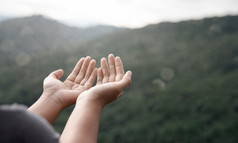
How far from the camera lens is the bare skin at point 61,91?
4.99 feet

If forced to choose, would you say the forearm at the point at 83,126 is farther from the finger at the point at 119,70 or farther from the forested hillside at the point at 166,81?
the forested hillside at the point at 166,81

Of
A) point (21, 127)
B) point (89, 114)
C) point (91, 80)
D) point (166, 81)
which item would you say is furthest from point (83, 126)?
point (166, 81)

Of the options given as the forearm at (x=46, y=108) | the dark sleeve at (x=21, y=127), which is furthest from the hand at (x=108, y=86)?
the dark sleeve at (x=21, y=127)

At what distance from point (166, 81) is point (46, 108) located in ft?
40.9

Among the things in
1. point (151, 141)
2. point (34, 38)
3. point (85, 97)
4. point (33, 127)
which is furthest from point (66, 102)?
point (34, 38)

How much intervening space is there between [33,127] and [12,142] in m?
0.08

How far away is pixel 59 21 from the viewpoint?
62.7m

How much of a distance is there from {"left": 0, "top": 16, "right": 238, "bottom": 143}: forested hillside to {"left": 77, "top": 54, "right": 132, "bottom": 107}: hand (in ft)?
20.4

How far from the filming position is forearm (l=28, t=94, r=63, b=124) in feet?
4.84

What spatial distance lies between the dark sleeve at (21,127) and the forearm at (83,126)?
327mm

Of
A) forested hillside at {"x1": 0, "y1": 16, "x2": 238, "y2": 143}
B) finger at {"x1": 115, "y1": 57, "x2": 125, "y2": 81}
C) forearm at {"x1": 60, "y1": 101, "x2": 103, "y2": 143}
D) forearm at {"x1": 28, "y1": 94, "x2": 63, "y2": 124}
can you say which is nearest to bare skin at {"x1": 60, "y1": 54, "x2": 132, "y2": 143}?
forearm at {"x1": 60, "y1": 101, "x2": 103, "y2": 143}

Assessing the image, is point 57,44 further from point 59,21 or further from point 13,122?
point 13,122

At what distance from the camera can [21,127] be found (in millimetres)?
714

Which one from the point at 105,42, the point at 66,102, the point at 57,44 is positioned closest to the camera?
the point at 66,102
